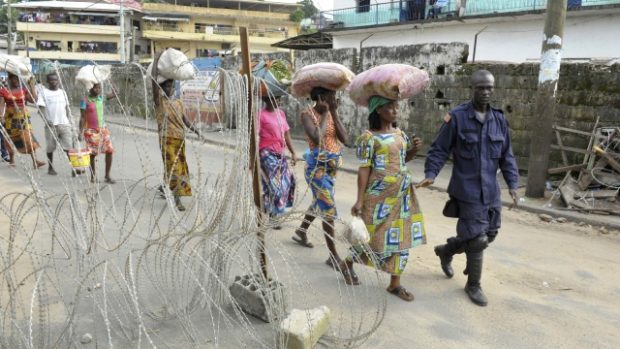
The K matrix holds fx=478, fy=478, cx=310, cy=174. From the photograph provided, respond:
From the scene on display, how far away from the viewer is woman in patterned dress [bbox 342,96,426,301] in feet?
10.2

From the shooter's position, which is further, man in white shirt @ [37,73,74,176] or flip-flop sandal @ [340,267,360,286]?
man in white shirt @ [37,73,74,176]

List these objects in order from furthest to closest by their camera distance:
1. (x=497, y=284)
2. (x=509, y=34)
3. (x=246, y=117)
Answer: (x=509, y=34) < (x=497, y=284) < (x=246, y=117)

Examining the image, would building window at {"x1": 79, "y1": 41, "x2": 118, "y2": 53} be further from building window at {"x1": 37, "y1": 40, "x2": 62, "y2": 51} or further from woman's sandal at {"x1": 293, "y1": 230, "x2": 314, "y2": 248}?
woman's sandal at {"x1": 293, "y1": 230, "x2": 314, "y2": 248}

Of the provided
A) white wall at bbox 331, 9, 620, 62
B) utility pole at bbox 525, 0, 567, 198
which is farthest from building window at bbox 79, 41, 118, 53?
utility pole at bbox 525, 0, 567, 198

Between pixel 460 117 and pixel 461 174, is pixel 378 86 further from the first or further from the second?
pixel 461 174

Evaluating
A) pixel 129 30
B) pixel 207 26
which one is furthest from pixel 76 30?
pixel 207 26

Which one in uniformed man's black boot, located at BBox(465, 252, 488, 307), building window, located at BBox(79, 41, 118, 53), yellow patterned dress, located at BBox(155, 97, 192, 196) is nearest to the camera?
uniformed man's black boot, located at BBox(465, 252, 488, 307)

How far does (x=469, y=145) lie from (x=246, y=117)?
165 centimetres

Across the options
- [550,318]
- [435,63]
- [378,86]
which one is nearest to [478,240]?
[550,318]

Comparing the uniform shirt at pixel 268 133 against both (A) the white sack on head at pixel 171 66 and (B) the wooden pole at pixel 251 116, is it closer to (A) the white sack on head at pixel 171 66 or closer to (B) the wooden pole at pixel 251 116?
(A) the white sack on head at pixel 171 66

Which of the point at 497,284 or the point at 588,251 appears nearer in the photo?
the point at 497,284

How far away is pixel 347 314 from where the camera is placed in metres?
3.15

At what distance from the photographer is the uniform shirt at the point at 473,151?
3.18 m

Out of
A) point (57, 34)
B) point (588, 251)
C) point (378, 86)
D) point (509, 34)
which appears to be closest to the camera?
point (378, 86)
